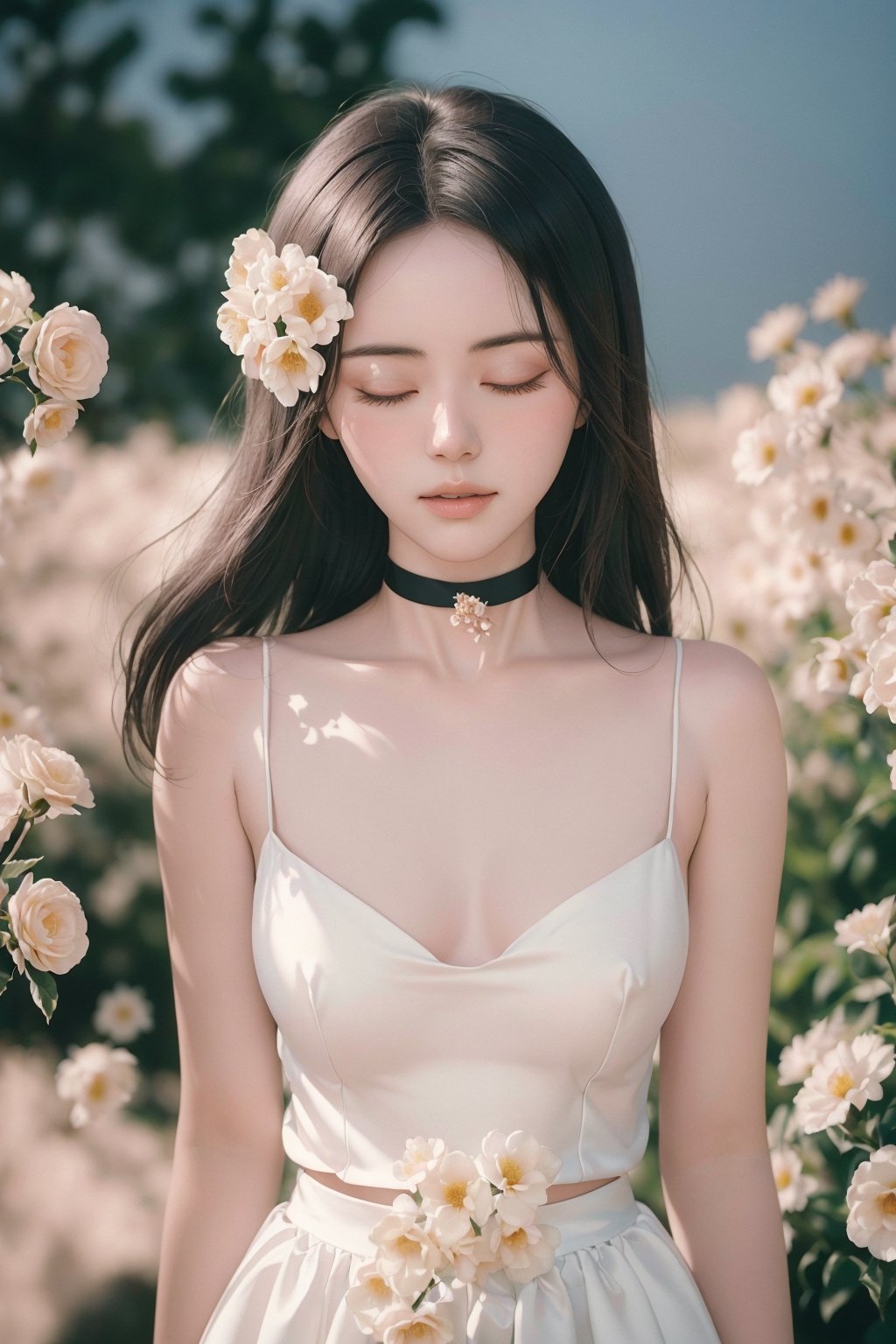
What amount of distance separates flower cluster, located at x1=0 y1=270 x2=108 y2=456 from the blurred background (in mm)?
1274

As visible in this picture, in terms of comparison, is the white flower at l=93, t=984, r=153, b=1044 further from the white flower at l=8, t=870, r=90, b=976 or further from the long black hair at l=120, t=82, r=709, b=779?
the white flower at l=8, t=870, r=90, b=976

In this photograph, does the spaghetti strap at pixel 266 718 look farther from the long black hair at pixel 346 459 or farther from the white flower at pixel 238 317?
the white flower at pixel 238 317

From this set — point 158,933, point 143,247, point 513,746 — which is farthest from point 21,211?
point 513,746

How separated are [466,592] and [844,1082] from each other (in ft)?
2.32

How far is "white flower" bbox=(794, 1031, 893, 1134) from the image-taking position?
1.60 meters

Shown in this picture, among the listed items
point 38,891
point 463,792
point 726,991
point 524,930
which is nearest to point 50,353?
point 38,891

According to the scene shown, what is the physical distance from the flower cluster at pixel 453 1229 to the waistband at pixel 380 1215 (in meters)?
0.19

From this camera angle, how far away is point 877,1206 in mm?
1503

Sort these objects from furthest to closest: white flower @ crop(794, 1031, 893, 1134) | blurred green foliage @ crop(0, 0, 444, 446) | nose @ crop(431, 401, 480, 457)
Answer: blurred green foliage @ crop(0, 0, 444, 446) → white flower @ crop(794, 1031, 893, 1134) → nose @ crop(431, 401, 480, 457)

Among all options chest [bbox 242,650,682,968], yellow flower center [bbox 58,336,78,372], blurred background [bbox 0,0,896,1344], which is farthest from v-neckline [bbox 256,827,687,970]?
blurred background [bbox 0,0,896,1344]

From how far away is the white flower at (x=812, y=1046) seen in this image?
1.89m

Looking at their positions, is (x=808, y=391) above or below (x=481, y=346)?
above

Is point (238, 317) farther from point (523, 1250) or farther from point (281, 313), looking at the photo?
point (523, 1250)

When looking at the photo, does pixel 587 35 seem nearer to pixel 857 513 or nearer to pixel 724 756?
pixel 857 513
